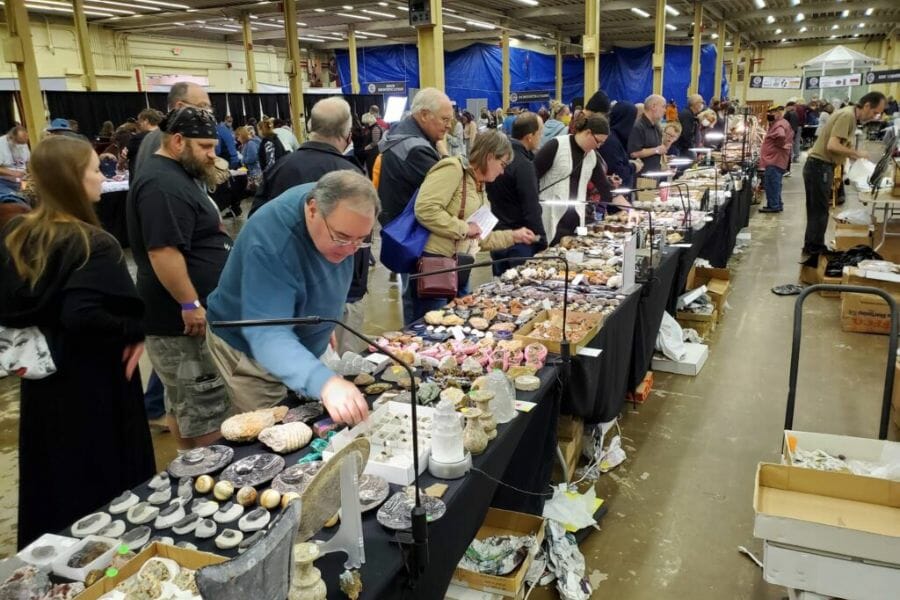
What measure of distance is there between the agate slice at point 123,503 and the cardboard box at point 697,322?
3967 millimetres

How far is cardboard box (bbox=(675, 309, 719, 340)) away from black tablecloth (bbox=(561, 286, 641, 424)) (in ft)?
5.00

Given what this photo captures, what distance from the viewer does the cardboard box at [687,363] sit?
Result: 404 centimetres

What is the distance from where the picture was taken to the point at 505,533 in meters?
2.19

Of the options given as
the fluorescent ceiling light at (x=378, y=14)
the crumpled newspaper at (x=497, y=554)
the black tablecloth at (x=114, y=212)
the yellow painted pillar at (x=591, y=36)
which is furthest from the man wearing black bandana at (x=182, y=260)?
the fluorescent ceiling light at (x=378, y=14)

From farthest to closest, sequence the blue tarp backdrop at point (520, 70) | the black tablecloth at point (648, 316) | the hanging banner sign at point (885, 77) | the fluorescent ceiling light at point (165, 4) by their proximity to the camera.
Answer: the blue tarp backdrop at point (520, 70) → the hanging banner sign at point (885, 77) → the fluorescent ceiling light at point (165, 4) → the black tablecloth at point (648, 316)

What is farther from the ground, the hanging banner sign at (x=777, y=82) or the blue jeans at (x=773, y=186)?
the hanging banner sign at (x=777, y=82)

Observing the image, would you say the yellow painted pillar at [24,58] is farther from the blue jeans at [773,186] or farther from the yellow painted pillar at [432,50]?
the blue jeans at [773,186]

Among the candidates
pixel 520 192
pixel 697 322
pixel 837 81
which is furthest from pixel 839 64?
pixel 520 192

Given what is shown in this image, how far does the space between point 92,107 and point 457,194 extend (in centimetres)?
1233

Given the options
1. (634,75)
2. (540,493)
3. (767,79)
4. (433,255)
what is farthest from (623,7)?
(540,493)

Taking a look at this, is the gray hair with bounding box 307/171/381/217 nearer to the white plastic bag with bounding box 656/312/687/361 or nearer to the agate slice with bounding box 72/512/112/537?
the agate slice with bounding box 72/512/112/537

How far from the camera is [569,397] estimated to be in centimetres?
254

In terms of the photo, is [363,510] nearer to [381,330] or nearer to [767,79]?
[381,330]

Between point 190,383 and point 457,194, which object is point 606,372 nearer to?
point 457,194
